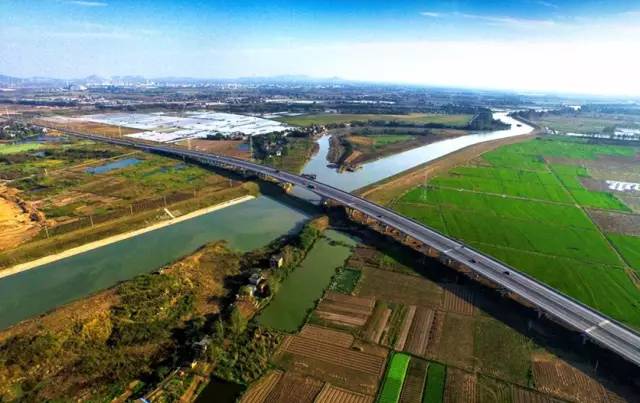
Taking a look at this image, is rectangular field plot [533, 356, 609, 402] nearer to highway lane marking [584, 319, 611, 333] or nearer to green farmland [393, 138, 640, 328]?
highway lane marking [584, 319, 611, 333]

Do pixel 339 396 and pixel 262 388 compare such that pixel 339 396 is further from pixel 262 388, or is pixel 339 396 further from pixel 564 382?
pixel 564 382

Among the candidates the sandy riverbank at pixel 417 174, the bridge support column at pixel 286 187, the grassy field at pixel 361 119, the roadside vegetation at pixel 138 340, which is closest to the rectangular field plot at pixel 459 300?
the roadside vegetation at pixel 138 340

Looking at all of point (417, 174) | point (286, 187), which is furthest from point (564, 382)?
point (417, 174)

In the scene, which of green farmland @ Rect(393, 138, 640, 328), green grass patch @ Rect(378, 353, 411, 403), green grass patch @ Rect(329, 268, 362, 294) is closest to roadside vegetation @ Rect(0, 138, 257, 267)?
green grass patch @ Rect(329, 268, 362, 294)

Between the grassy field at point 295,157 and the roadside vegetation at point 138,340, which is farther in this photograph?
the grassy field at point 295,157

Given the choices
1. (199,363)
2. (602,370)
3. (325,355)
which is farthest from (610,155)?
(199,363)

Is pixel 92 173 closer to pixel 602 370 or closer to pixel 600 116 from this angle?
pixel 602 370

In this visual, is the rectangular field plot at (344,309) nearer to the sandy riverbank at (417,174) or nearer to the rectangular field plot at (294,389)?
the rectangular field plot at (294,389)
